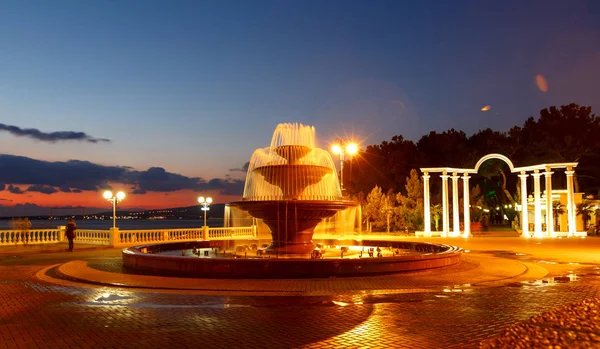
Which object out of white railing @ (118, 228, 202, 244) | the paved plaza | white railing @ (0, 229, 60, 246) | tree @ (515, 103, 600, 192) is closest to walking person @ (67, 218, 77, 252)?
white railing @ (118, 228, 202, 244)

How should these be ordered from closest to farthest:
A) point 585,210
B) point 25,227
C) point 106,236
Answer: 1. point 106,236
2. point 25,227
3. point 585,210

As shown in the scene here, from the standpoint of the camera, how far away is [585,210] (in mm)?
43938

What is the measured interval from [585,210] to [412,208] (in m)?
15.2

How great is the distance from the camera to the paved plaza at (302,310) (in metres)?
7.45

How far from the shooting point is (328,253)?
20.7 m

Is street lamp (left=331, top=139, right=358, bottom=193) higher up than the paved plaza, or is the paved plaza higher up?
street lamp (left=331, top=139, right=358, bottom=193)

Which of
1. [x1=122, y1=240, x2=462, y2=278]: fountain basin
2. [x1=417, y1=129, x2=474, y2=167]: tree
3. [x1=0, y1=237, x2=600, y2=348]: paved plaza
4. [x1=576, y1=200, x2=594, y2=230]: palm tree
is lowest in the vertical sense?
[x1=0, y1=237, x2=600, y2=348]: paved plaza

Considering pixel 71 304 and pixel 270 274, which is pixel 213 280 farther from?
pixel 71 304

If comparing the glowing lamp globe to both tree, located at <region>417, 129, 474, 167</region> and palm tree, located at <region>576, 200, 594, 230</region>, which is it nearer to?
palm tree, located at <region>576, 200, 594, 230</region>

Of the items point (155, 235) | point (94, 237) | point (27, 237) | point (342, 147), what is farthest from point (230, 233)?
point (342, 147)

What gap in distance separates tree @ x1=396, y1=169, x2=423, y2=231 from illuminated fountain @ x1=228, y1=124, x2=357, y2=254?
29117 millimetres

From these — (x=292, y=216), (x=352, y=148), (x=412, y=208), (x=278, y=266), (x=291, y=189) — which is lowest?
(x=278, y=266)

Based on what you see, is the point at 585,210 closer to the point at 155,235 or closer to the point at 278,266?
the point at 155,235

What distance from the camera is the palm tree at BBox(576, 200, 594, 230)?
1730 inches
